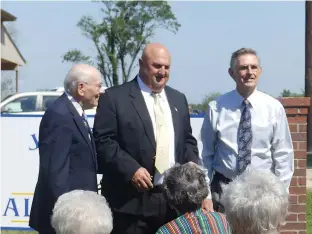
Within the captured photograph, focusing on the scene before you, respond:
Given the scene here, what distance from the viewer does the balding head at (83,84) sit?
15.5ft

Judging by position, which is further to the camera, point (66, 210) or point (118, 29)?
point (118, 29)

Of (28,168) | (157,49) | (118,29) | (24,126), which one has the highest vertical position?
(118,29)

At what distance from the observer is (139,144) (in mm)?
4652

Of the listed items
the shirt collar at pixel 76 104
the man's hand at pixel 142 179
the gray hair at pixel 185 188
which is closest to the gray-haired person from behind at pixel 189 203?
the gray hair at pixel 185 188

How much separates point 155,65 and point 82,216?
1756 millimetres

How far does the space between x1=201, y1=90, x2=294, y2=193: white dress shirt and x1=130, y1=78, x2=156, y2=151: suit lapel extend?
51 cm

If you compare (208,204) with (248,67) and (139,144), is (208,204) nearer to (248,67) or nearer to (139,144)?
(139,144)

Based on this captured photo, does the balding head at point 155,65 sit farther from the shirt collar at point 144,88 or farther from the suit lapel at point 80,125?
the suit lapel at point 80,125

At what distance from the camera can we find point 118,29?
50.5 m

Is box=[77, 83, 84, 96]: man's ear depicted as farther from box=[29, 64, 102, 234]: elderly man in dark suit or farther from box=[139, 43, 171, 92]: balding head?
box=[139, 43, 171, 92]: balding head

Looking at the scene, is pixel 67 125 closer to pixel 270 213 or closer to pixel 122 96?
pixel 122 96

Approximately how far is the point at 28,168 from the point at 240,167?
3837 mm

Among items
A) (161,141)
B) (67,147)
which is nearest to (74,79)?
(67,147)

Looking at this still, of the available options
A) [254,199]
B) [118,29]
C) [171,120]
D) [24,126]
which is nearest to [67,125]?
[171,120]
